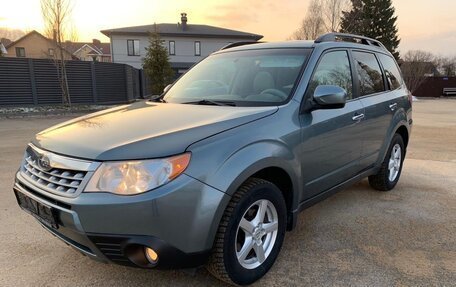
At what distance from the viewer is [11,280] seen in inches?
109

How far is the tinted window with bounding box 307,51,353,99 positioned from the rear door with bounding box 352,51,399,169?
18cm

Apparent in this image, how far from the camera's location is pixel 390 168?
4742 millimetres

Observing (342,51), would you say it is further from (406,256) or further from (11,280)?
(11,280)

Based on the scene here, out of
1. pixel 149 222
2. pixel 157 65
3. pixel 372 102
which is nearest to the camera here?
pixel 149 222

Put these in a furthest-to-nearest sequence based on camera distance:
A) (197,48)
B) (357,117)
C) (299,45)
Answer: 1. (197,48)
2. (357,117)
3. (299,45)

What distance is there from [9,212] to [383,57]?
4.71 m

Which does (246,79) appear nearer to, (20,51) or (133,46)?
(133,46)

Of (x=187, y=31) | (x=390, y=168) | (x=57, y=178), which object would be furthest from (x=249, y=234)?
(x=187, y=31)

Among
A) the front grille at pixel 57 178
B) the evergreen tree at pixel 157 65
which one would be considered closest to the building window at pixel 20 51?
the evergreen tree at pixel 157 65

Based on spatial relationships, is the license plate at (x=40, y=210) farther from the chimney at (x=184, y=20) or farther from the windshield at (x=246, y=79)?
the chimney at (x=184, y=20)

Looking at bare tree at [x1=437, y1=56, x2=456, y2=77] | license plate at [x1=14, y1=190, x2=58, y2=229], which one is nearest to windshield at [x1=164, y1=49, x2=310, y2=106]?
license plate at [x1=14, y1=190, x2=58, y2=229]

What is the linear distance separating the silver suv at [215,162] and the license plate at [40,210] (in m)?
0.01

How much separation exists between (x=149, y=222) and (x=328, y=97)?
5.52ft

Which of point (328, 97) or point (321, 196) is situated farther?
point (321, 196)
